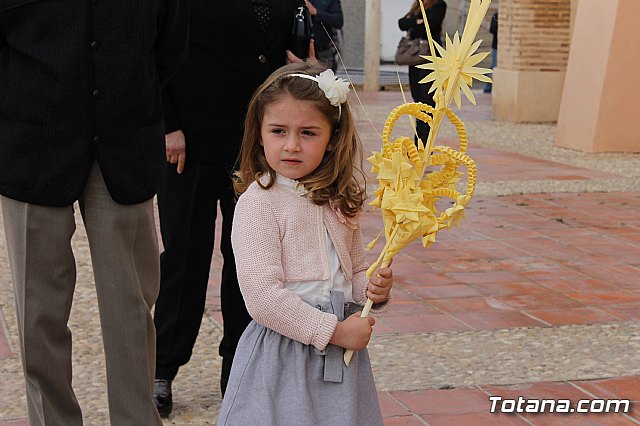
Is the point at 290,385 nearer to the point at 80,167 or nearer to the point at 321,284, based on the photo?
the point at 321,284

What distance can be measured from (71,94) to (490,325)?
2877mm

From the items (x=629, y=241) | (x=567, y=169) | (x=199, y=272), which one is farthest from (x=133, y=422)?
(x=567, y=169)

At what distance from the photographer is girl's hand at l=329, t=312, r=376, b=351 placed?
282 centimetres

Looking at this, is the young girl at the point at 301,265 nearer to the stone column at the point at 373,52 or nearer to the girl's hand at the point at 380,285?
the girl's hand at the point at 380,285

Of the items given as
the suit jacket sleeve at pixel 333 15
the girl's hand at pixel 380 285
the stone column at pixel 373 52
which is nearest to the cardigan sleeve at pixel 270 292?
the girl's hand at pixel 380 285

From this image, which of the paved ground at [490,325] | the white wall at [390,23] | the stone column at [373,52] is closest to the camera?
the paved ground at [490,325]

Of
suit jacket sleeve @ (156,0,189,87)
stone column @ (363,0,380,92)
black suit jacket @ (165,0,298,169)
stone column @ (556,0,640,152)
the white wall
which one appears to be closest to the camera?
suit jacket sleeve @ (156,0,189,87)

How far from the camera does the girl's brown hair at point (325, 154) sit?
9.75 ft

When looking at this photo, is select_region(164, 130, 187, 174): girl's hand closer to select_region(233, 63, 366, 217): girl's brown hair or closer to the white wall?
select_region(233, 63, 366, 217): girl's brown hair

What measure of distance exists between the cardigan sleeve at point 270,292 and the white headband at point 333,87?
35 cm

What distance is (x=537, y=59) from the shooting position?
52.4 feet

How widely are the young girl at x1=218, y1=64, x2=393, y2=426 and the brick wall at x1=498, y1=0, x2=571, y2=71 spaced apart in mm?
13293

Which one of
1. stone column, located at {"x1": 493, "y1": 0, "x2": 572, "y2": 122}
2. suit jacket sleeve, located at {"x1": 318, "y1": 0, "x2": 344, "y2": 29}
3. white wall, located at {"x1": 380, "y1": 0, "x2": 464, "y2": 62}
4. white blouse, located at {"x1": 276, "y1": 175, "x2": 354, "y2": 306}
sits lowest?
white wall, located at {"x1": 380, "y1": 0, "x2": 464, "y2": 62}
